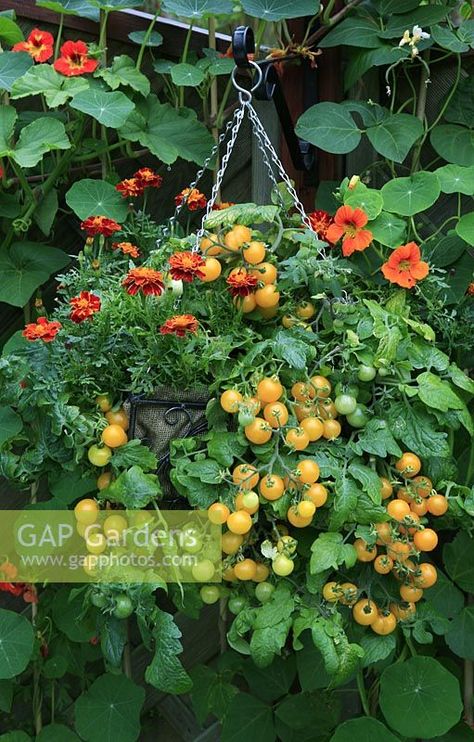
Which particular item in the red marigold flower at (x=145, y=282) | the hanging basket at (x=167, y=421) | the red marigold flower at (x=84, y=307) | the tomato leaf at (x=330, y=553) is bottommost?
the tomato leaf at (x=330, y=553)

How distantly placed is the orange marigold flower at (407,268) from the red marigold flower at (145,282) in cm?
39

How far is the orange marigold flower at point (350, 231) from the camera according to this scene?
1.39m

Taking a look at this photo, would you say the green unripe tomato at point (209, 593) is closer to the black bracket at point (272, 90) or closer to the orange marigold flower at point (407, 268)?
the orange marigold flower at point (407, 268)

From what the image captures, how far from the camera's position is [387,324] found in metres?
1.24

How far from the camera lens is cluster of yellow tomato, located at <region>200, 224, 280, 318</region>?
3.94 feet

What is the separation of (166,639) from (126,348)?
407 millimetres

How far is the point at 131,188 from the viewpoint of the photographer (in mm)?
1634

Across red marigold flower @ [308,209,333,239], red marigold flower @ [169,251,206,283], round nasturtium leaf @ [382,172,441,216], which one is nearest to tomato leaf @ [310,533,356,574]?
red marigold flower @ [169,251,206,283]

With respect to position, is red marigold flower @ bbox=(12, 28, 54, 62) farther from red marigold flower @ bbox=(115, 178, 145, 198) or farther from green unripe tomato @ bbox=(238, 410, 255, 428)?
green unripe tomato @ bbox=(238, 410, 255, 428)

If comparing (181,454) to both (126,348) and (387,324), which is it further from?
(387,324)

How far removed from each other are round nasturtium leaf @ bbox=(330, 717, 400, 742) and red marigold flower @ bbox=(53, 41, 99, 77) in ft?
4.22

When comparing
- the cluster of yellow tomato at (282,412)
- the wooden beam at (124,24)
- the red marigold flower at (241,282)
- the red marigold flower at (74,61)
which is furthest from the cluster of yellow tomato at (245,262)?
the wooden beam at (124,24)

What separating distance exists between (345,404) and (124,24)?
3.38 ft

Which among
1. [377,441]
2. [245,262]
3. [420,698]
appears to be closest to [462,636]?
[420,698]
